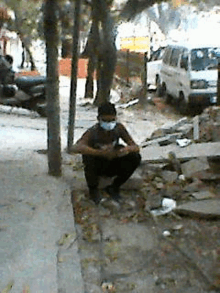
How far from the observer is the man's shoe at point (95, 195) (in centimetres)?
628

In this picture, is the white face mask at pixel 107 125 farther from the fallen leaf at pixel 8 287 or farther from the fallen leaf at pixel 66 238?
the fallen leaf at pixel 8 287

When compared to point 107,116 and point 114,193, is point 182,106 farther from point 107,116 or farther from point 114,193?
point 107,116

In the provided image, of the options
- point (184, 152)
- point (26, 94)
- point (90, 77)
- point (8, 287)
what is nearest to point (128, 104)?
point (90, 77)

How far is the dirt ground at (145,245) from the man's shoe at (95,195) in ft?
0.20

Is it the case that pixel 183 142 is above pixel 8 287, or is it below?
above

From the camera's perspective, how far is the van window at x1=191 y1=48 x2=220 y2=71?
1538 centimetres

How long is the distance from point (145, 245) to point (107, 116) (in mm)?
1604

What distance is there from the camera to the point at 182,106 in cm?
1623

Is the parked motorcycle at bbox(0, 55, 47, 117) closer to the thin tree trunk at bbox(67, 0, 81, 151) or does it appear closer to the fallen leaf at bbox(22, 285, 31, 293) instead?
the thin tree trunk at bbox(67, 0, 81, 151)

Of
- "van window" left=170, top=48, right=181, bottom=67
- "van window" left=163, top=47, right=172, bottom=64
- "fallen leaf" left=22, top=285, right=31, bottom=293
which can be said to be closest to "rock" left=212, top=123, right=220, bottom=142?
"fallen leaf" left=22, top=285, right=31, bottom=293

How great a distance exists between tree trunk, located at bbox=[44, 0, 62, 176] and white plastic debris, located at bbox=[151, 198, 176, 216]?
67.6 inches

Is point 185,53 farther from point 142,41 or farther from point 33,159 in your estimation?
point 142,41

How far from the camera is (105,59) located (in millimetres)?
10055

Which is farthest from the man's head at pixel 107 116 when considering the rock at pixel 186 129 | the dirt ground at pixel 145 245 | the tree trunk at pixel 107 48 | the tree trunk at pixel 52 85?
the tree trunk at pixel 107 48
